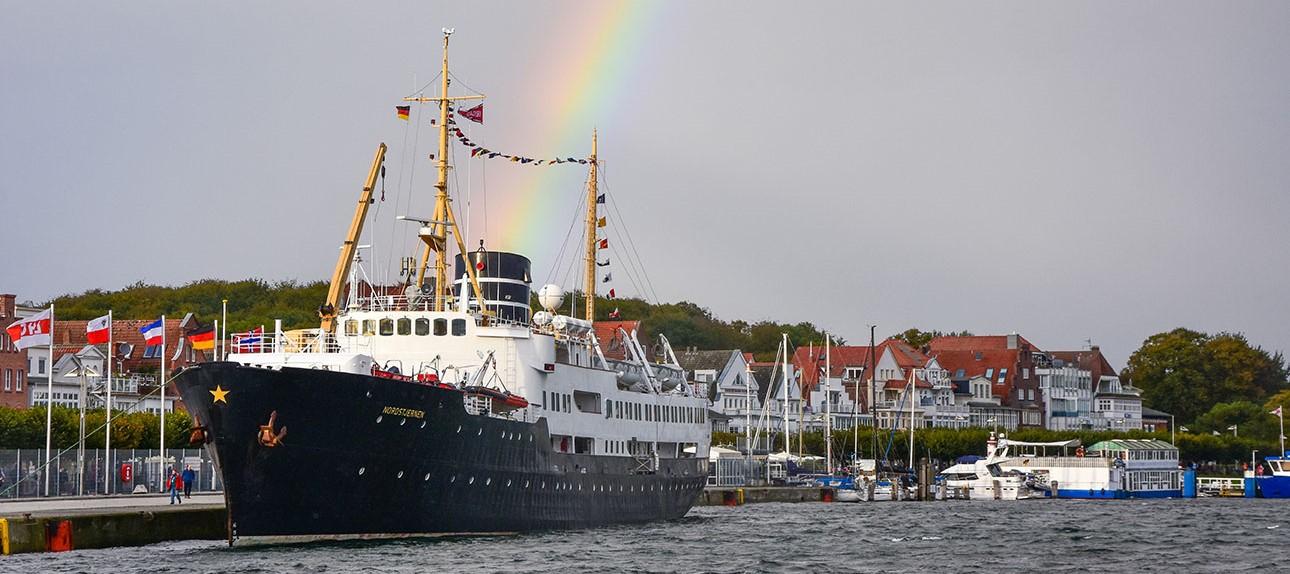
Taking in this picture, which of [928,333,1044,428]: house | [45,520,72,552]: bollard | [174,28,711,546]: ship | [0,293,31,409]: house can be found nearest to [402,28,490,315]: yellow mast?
[174,28,711,546]: ship

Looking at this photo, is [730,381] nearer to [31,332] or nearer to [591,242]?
[591,242]

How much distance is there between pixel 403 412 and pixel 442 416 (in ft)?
4.62

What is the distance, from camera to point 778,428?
5128 inches

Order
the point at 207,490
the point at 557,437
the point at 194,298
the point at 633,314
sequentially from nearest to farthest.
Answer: the point at 557,437 → the point at 207,490 → the point at 194,298 → the point at 633,314

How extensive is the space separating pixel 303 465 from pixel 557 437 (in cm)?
1262

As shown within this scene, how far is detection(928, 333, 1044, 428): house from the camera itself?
15162 centimetres

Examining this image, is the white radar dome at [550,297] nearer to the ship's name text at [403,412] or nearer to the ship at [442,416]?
the ship at [442,416]

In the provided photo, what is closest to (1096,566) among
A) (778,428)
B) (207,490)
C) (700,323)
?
(207,490)

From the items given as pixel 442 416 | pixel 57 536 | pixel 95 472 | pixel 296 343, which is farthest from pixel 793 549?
pixel 95 472

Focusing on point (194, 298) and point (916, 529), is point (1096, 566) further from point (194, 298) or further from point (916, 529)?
point (194, 298)

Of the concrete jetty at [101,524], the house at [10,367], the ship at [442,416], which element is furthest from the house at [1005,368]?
the concrete jetty at [101,524]

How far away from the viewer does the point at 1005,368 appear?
500 feet

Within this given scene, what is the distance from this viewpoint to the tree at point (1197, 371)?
15688 cm

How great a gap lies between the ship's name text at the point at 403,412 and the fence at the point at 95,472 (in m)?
13.7
